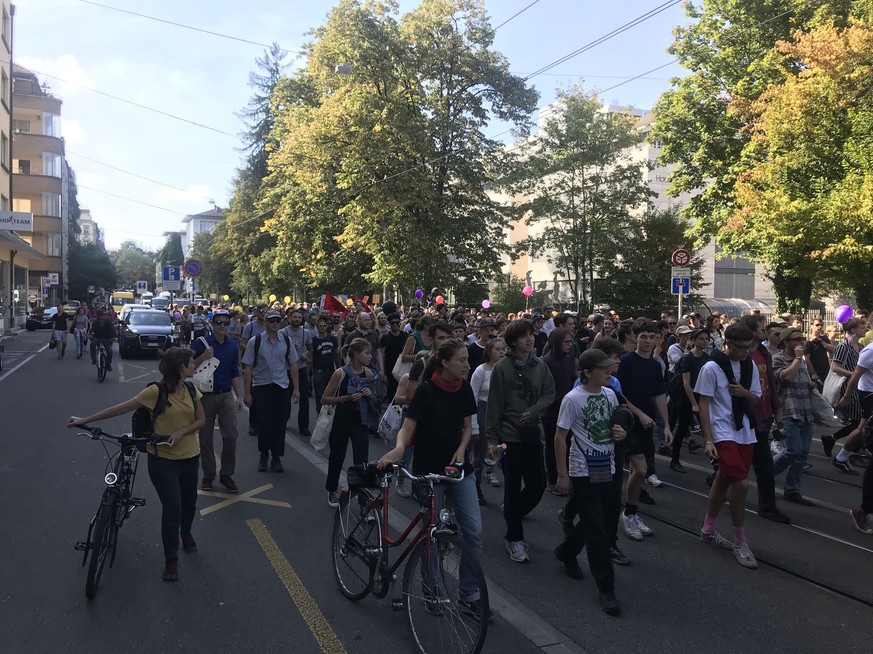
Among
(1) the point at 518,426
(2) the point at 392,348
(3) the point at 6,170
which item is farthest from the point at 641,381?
(3) the point at 6,170

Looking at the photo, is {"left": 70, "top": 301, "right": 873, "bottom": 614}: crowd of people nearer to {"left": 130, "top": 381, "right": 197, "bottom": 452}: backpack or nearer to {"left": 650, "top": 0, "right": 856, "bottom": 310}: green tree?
{"left": 130, "top": 381, "right": 197, "bottom": 452}: backpack

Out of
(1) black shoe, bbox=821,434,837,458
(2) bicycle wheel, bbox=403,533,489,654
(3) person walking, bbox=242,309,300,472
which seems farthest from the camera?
(1) black shoe, bbox=821,434,837,458

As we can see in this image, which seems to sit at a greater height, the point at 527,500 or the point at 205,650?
the point at 527,500

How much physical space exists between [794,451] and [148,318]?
75.5 feet

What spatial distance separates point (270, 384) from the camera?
8562 mm

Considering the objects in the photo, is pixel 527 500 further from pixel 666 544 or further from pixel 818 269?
pixel 818 269

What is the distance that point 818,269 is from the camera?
26016 millimetres

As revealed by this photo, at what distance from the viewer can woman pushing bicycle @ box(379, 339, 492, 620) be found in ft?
14.9

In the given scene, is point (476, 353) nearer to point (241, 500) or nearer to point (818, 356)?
point (241, 500)

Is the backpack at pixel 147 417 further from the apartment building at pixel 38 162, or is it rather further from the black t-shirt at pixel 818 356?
the apartment building at pixel 38 162

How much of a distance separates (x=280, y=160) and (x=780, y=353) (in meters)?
27.9

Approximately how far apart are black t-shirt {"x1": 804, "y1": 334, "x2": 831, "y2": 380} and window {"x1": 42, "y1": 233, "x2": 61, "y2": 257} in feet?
179

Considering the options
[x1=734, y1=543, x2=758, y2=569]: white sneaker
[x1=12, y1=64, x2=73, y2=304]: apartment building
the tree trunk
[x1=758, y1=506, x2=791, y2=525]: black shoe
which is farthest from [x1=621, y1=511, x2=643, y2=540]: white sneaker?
[x1=12, y1=64, x2=73, y2=304]: apartment building

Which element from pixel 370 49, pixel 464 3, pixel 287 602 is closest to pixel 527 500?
pixel 287 602
